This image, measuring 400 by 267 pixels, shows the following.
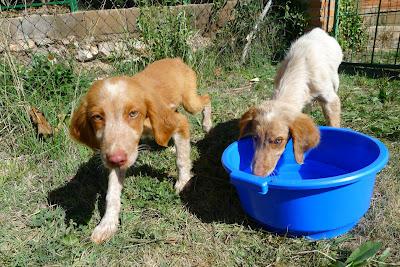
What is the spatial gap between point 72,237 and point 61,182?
89cm

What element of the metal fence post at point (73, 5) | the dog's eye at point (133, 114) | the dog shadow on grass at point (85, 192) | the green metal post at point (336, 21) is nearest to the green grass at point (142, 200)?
the dog shadow on grass at point (85, 192)

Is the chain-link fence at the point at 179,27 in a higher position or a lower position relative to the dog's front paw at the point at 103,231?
higher

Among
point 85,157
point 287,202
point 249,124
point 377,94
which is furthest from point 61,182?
point 377,94

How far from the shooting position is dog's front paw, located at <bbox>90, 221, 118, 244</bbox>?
291 cm

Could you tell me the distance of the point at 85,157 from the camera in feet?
13.4

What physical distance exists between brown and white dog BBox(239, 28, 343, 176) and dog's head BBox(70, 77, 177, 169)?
68 centimetres

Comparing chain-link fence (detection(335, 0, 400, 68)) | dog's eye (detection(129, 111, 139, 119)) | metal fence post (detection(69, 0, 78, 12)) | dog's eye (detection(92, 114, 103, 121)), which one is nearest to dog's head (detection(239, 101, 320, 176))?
dog's eye (detection(129, 111, 139, 119))

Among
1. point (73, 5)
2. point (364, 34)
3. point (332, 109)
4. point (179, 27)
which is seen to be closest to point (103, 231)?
point (332, 109)

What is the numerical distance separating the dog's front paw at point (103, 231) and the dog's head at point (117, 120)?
57 cm

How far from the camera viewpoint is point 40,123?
4164mm

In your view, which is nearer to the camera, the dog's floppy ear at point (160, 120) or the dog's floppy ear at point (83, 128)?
the dog's floppy ear at point (83, 128)

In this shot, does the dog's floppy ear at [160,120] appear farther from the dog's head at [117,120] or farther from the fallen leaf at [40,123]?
the fallen leaf at [40,123]

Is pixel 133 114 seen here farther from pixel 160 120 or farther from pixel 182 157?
pixel 182 157

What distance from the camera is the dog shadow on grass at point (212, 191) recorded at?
3146 millimetres
